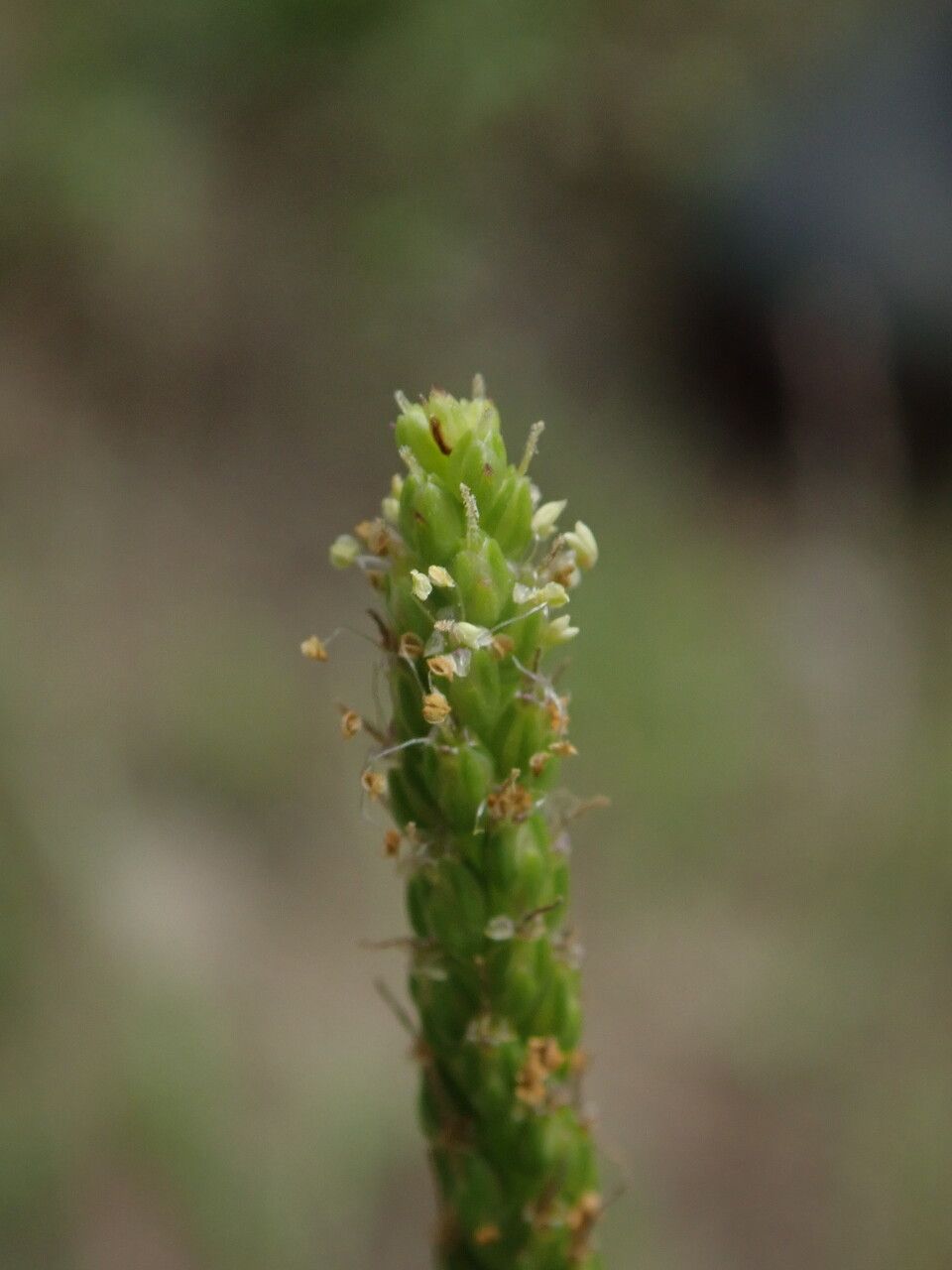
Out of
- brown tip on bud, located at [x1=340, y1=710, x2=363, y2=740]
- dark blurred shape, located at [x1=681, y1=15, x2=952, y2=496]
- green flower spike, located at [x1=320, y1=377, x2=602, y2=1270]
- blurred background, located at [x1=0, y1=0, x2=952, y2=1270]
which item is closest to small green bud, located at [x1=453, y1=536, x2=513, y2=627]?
green flower spike, located at [x1=320, y1=377, x2=602, y2=1270]

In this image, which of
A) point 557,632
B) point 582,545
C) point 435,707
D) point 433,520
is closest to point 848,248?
point 582,545

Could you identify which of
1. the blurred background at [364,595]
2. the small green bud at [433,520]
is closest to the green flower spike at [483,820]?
the small green bud at [433,520]

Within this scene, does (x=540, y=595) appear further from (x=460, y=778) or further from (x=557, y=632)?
A: (x=460, y=778)

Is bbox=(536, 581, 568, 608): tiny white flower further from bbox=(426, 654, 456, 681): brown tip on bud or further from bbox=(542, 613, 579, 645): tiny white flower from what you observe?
bbox=(426, 654, 456, 681): brown tip on bud

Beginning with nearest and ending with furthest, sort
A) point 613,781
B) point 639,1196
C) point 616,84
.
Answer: point 639,1196
point 613,781
point 616,84

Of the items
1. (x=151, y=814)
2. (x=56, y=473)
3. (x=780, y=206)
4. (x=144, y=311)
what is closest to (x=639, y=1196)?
(x=151, y=814)

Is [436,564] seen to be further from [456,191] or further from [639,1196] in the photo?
[456,191]
